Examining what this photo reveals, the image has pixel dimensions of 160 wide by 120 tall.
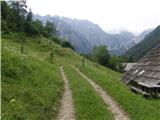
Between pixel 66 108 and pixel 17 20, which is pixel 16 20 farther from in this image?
pixel 66 108

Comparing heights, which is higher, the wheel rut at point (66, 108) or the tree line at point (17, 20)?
the tree line at point (17, 20)

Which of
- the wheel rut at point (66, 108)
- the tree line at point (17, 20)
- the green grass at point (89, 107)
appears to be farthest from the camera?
the tree line at point (17, 20)

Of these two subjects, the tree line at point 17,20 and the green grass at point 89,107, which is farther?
the tree line at point 17,20

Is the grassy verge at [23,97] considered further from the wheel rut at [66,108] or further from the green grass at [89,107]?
the green grass at [89,107]

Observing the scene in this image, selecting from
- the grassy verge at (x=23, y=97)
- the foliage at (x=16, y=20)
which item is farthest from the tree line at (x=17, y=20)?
the grassy verge at (x=23, y=97)

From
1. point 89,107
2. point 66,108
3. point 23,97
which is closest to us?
point 23,97

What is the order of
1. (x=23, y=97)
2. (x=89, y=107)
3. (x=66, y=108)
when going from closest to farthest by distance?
(x=23, y=97), (x=66, y=108), (x=89, y=107)

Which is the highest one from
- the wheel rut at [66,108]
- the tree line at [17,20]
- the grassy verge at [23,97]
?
the tree line at [17,20]

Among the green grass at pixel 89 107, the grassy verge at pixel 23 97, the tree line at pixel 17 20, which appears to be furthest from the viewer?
the tree line at pixel 17 20

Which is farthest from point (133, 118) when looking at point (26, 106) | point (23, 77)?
point (23, 77)

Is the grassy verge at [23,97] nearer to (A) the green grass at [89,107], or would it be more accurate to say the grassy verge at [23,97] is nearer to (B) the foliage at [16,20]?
(A) the green grass at [89,107]

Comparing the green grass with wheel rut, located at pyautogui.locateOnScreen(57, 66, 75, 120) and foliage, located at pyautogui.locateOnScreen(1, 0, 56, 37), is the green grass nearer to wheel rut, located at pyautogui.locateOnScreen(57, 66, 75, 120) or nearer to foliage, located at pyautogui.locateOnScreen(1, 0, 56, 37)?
wheel rut, located at pyautogui.locateOnScreen(57, 66, 75, 120)

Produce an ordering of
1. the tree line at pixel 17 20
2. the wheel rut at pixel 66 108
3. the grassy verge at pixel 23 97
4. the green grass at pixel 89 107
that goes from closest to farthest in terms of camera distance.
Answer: the grassy verge at pixel 23 97 → the wheel rut at pixel 66 108 → the green grass at pixel 89 107 → the tree line at pixel 17 20

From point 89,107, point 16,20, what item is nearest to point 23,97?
point 89,107
